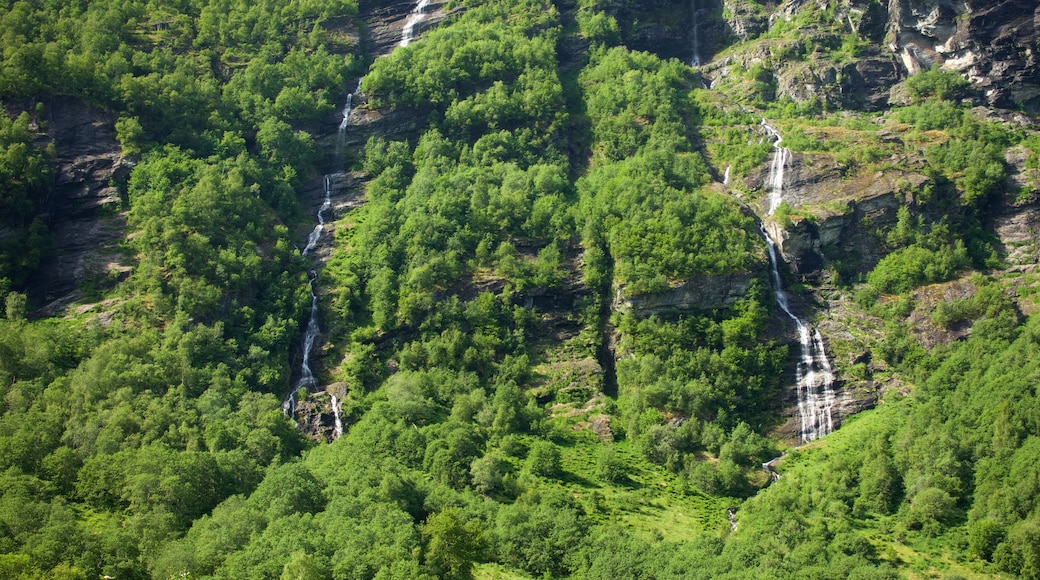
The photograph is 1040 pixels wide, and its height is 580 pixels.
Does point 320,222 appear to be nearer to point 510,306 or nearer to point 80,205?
point 80,205

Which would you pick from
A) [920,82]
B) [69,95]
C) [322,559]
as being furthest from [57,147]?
[920,82]

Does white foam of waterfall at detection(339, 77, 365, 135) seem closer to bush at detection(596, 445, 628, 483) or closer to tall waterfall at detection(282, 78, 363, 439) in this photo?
tall waterfall at detection(282, 78, 363, 439)

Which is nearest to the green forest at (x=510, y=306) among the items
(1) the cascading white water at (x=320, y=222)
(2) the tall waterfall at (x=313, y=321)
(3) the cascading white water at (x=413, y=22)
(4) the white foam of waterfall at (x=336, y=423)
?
(4) the white foam of waterfall at (x=336, y=423)

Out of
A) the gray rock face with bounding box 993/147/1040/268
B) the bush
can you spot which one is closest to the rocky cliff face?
the bush

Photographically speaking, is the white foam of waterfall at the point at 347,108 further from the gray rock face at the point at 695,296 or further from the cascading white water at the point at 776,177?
the cascading white water at the point at 776,177

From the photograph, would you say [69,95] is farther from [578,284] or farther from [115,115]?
[578,284]

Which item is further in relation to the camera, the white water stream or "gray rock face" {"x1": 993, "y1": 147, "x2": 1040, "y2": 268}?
"gray rock face" {"x1": 993, "y1": 147, "x2": 1040, "y2": 268}
